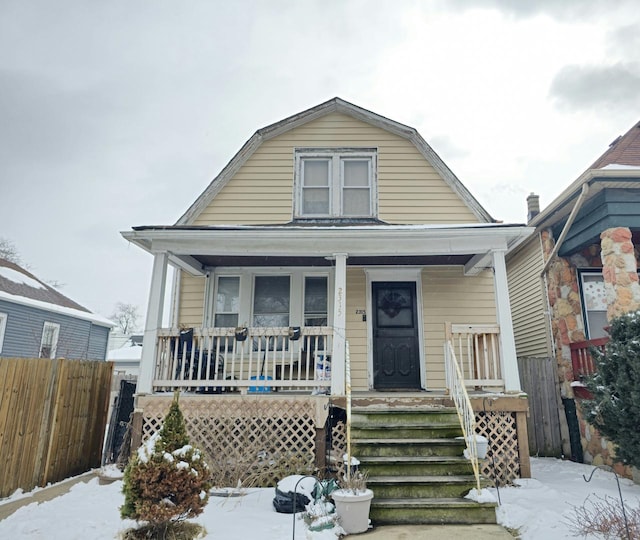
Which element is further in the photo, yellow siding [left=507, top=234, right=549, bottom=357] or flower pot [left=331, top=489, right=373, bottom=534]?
yellow siding [left=507, top=234, right=549, bottom=357]

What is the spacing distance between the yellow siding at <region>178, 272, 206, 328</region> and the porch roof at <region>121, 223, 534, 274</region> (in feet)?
4.94

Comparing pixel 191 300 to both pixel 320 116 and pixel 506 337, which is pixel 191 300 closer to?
pixel 320 116

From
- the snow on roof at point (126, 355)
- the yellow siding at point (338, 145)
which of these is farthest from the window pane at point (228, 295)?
the snow on roof at point (126, 355)

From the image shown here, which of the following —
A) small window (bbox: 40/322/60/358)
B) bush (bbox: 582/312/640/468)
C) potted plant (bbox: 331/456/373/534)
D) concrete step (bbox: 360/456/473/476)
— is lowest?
potted plant (bbox: 331/456/373/534)

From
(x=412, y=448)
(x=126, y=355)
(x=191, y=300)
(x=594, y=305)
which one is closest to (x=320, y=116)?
(x=191, y=300)

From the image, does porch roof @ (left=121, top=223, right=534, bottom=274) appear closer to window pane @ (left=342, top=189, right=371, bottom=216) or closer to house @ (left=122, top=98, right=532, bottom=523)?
house @ (left=122, top=98, right=532, bottom=523)

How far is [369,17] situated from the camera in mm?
10281

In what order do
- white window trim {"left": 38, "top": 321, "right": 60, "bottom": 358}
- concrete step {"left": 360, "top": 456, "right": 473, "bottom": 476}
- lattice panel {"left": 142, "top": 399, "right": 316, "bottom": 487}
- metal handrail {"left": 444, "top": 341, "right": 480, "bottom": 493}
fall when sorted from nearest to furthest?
1. metal handrail {"left": 444, "top": 341, "right": 480, "bottom": 493}
2. concrete step {"left": 360, "top": 456, "right": 473, "bottom": 476}
3. lattice panel {"left": 142, "top": 399, "right": 316, "bottom": 487}
4. white window trim {"left": 38, "top": 321, "right": 60, "bottom": 358}

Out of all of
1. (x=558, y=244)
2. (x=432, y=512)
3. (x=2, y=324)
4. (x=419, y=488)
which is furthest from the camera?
(x=2, y=324)

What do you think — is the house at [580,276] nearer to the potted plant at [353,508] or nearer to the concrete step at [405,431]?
the concrete step at [405,431]

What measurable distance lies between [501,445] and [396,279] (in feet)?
11.3

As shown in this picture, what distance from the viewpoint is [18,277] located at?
1538 centimetres

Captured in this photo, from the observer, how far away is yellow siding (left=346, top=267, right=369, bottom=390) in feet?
25.7

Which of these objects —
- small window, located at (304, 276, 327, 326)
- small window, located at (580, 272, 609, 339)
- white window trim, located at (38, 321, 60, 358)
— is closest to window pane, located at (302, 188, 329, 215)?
small window, located at (304, 276, 327, 326)
